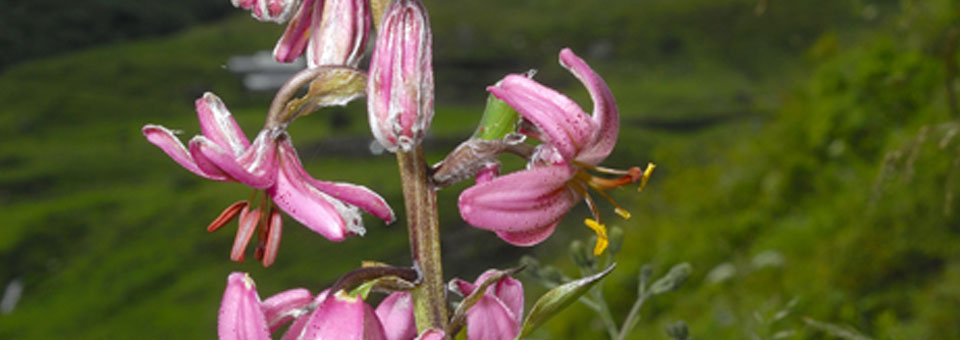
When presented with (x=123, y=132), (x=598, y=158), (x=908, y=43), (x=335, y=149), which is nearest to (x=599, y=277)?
(x=598, y=158)

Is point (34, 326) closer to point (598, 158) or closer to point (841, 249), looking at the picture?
point (841, 249)

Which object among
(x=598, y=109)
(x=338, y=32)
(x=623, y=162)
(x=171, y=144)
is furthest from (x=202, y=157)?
(x=623, y=162)

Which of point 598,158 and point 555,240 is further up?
point 598,158

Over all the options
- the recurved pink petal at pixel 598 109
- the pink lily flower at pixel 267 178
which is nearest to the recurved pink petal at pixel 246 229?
the pink lily flower at pixel 267 178

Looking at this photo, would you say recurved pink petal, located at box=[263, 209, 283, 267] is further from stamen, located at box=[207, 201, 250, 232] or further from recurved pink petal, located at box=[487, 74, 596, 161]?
recurved pink petal, located at box=[487, 74, 596, 161]

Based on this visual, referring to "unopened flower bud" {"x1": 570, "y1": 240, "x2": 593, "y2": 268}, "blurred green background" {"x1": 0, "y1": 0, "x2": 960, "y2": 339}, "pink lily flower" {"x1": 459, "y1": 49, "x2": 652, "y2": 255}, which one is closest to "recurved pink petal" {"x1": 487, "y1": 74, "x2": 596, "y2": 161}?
"pink lily flower" {"x1": 459, "y1": 49, "x2": 652, "y2": 255}

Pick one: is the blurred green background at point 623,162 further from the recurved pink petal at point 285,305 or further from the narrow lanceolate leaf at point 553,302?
the recurved pink petal at point 285,305
